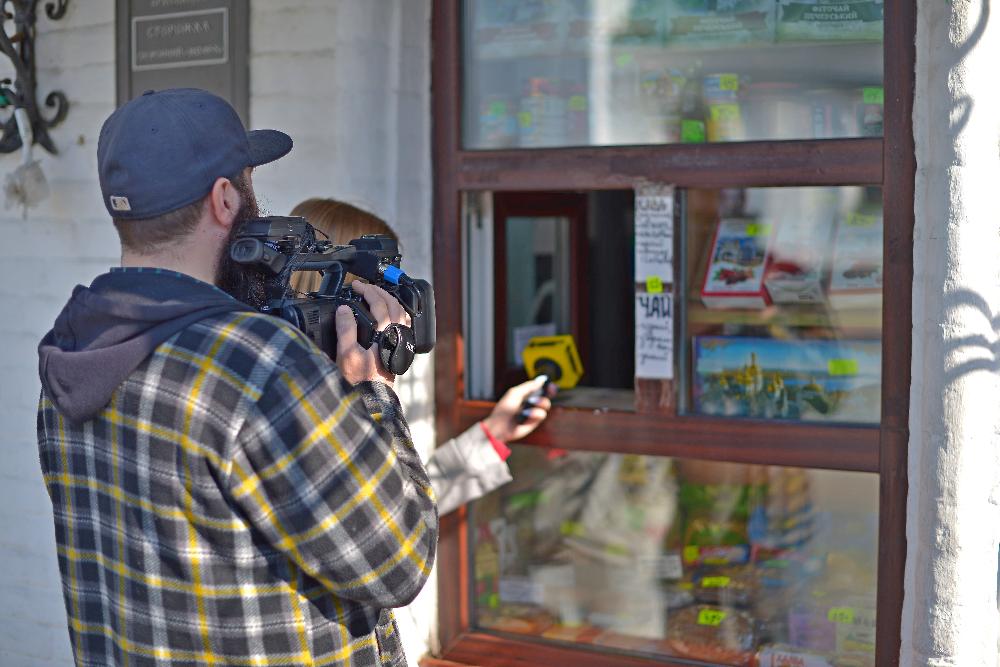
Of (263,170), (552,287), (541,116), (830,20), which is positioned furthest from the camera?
(552,287)

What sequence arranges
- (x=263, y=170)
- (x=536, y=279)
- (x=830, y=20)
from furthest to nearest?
(x=536, y=279) < (x=263, y=170) < (x=830, y=20)

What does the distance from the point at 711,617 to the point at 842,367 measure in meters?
0.79

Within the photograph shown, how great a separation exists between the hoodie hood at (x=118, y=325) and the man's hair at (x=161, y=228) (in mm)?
51

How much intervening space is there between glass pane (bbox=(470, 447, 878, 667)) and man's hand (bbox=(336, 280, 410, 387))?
5.00ft

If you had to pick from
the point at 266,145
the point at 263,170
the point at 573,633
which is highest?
the point at 263,170

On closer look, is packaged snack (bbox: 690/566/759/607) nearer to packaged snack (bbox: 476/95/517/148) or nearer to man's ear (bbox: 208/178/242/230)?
packaged snack (bbox: 476/95/517/148)

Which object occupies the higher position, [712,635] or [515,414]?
[515,414]

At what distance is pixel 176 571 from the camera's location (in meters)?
1.70

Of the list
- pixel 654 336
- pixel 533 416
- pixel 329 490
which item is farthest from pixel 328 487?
pixel 654 336

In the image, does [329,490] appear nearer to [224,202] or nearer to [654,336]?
[224,202]

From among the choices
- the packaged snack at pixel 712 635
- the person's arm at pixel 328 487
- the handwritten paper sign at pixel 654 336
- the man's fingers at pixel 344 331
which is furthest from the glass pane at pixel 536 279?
the person's arm at pixel 328 487

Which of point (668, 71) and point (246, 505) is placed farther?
point (668, 71)

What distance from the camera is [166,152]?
5.71 ft

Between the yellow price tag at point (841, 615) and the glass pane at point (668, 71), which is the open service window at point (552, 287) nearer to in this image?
the glass pane at point (668, 71)
